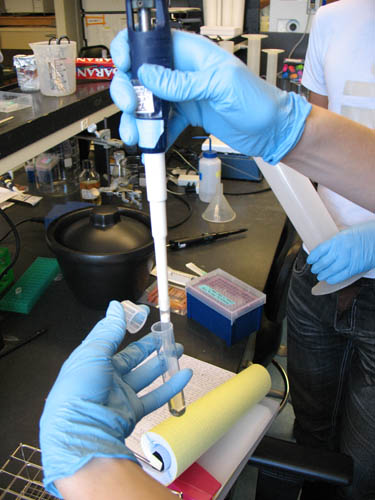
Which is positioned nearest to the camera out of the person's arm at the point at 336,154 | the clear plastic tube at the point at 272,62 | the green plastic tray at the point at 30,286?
the person's arm at the point at 336,154

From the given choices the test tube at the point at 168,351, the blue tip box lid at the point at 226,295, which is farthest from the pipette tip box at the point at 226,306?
the test tube at the point at 168,351

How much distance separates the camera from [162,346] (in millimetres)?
776

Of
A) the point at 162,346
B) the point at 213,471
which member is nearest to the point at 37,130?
the point at 162,346

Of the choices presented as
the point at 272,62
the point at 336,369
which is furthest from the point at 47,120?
the point at 272,62

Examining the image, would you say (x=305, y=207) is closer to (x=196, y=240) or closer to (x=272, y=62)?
(x=196, y=240)

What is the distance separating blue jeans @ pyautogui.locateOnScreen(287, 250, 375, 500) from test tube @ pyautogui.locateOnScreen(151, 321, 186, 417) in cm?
56

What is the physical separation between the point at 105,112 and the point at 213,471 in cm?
114

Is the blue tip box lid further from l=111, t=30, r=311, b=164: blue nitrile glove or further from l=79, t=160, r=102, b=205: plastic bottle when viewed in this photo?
l=79, t=160, r=102, b=205: plastic bottle

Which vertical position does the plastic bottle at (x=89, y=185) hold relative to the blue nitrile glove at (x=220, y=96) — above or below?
below

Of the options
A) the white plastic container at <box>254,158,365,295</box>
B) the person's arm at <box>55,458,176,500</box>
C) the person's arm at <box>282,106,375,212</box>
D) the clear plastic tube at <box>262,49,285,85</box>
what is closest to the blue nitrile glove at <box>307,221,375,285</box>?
the white plastic container at <box>254,158,365,295</box>

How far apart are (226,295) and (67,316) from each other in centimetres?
44

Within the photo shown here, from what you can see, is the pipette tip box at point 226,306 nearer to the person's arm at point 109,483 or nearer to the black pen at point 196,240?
the black pen at point 196,240

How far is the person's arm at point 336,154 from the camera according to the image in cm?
70

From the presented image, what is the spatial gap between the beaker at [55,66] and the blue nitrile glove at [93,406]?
0.89 meters
